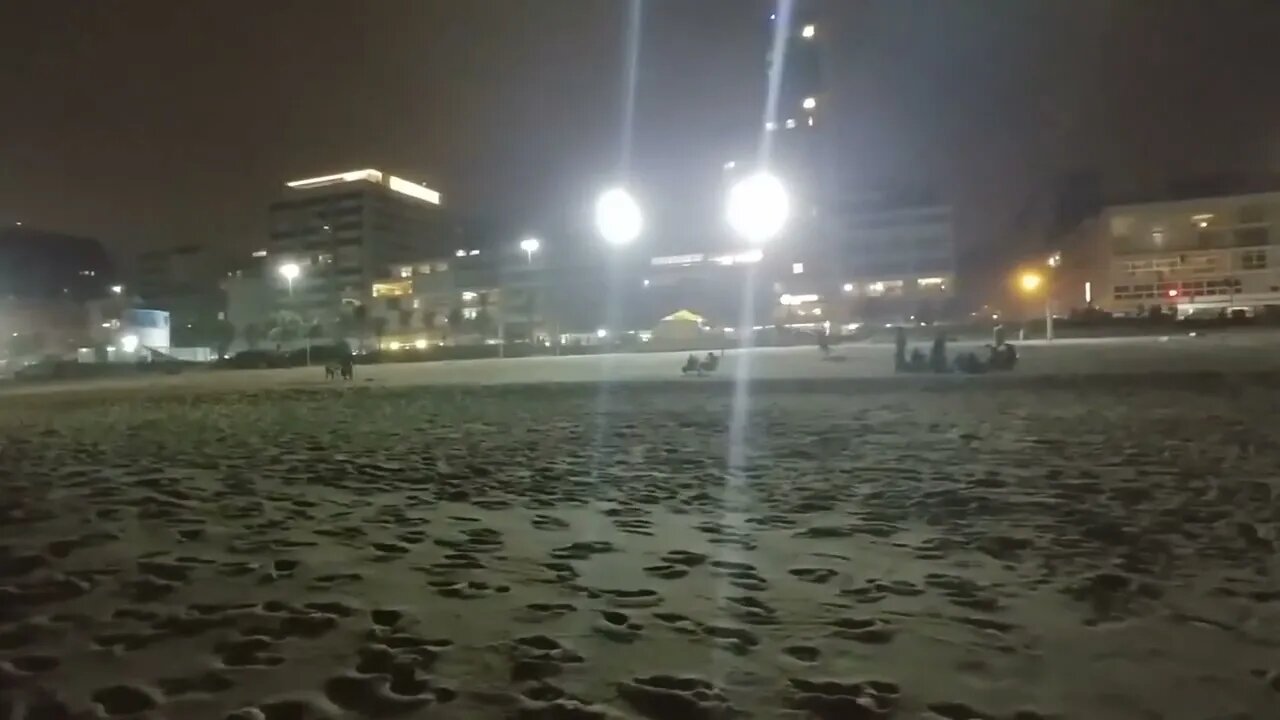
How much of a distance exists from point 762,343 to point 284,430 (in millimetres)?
32394

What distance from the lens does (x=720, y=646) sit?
3.46 m

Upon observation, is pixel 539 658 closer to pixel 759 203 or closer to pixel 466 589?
pixel 466 589

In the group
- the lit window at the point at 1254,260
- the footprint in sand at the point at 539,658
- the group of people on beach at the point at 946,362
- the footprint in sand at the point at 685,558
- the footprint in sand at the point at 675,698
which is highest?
the lit window at the point at 1254,260

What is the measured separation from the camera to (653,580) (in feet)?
14.4

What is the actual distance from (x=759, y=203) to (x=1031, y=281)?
57959 millimetres

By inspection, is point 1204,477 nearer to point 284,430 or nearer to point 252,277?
point 284,430

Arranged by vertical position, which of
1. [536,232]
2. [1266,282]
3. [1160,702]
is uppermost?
[536,232]

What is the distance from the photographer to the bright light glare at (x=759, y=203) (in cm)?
689

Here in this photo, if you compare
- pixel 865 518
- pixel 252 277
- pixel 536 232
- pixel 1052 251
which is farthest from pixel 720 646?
pixel 252 277

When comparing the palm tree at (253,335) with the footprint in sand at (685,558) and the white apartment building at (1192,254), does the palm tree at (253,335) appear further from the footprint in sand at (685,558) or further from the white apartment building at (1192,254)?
the footprint in sand at (685,558)

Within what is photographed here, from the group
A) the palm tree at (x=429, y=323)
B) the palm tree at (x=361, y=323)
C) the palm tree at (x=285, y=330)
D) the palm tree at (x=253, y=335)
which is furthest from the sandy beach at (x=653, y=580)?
the palm tree at (x=429, y=323)

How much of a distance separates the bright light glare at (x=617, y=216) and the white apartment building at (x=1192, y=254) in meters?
56.1

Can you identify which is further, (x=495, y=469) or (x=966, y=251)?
(x=966, y=251)

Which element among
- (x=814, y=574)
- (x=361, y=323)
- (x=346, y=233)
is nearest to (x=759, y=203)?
(x=814, y=574)
